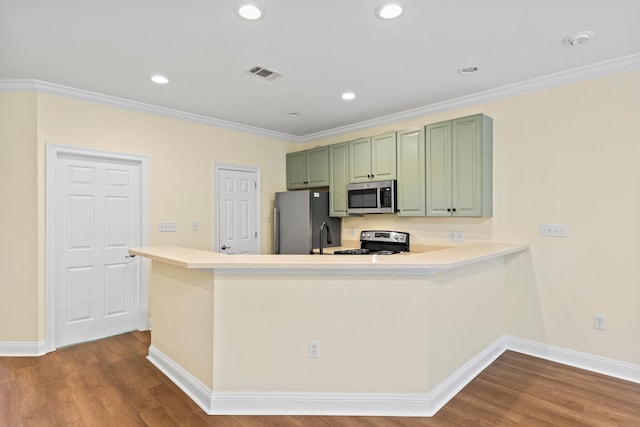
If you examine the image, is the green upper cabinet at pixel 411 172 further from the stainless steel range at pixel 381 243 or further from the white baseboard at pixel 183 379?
the white baseboard at pixel 183 379

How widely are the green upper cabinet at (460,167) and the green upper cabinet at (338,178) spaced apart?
45.4 inches

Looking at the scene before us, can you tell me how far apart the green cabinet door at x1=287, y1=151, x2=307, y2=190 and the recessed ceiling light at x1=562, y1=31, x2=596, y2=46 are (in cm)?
325

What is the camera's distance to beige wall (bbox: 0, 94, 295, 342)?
3213 millimetres

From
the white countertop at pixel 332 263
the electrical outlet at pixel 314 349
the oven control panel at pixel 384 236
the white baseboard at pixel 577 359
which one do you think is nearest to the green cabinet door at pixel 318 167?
the oven control panel at pixel 384 236

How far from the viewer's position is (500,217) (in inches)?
136

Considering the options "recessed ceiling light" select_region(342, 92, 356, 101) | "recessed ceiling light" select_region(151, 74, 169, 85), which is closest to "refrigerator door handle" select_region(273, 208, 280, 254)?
"recessed ceiling light" select_region(342, 92, 356, 101)

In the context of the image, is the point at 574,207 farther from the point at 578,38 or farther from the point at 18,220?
the point at 18,220

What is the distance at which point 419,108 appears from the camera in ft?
13.0

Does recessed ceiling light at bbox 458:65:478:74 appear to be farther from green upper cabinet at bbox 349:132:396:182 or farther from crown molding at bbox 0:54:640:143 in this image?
green upper cabinet at bbox 349:132:396:182

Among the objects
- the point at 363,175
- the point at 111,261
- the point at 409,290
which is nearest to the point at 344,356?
the point at 409,290

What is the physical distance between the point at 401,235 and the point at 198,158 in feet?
8.81

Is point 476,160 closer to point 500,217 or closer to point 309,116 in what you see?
point 500,217

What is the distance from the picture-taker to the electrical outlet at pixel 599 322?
115 inches

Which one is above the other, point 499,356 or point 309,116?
point 309,116
